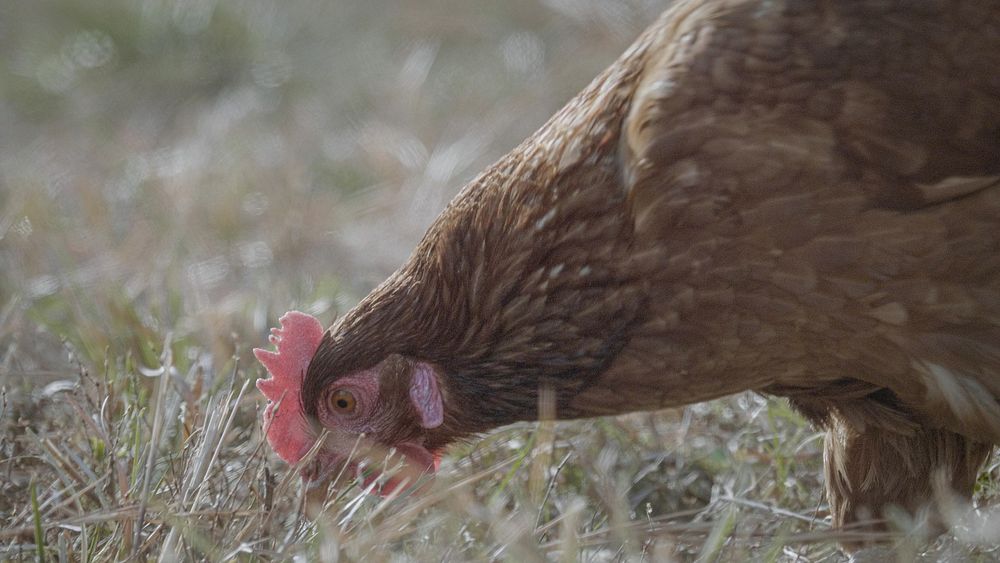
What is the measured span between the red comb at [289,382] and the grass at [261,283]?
7 cm

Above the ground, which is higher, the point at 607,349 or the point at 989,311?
the point at 607,349

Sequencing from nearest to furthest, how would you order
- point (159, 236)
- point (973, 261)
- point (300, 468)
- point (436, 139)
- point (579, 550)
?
point (973, 261) < point (579, 550) < point (300, 468) < point (159, 236) < point (436, 139)

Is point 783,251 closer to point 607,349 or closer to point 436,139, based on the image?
point 607,349

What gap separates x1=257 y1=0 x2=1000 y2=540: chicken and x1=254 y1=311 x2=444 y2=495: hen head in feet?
0.12

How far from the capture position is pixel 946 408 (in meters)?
1.94

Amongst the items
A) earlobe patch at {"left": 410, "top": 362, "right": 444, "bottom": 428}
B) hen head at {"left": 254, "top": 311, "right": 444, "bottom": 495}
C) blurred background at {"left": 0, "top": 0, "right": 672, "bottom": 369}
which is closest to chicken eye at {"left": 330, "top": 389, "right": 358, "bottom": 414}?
hen head at {"left": 254, "top": 311, "right": 444, "bottom": 495}

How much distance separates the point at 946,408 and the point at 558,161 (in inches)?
30.8

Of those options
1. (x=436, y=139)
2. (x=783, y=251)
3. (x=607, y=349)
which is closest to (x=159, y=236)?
(x=436, y=139)

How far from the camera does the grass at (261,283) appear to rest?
79.6 inches

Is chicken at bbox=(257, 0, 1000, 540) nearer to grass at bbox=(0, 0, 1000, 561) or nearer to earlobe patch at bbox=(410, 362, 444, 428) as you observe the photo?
earlobe patch at bbox=(410, 362, 444, 428)

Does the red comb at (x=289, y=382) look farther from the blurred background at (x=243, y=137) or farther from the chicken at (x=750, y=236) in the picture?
the blurred background at (x=243, y=137)

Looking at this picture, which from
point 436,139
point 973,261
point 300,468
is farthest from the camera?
point 436,139

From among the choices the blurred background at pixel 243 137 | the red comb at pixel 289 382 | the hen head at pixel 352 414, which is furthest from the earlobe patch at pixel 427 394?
the blurred background at pixel 243 137

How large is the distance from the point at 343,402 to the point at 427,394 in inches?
6.7
